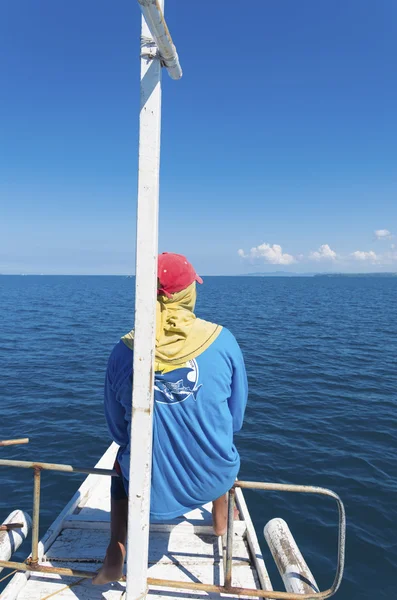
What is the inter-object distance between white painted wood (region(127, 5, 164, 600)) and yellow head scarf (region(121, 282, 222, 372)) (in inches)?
9.8

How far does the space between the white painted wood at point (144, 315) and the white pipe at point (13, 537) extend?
5.46ft

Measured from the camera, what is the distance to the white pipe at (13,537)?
11.3ft

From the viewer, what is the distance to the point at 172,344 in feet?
8.07

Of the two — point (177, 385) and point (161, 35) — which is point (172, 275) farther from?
point (161, 35)

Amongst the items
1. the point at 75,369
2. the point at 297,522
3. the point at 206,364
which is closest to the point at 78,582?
the point at 206,364

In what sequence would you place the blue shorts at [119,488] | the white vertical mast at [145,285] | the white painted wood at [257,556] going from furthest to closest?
the white painted wood at [257,556] → the blue shorts at [119,488] → the white vertical mast at [145,285]

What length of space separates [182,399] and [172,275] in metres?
0.83

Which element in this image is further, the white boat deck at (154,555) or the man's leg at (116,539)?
the white boat deck at (154,555)

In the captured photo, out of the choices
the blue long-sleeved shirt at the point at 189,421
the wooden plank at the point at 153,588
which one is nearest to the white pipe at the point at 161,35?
the blue long-sleeved shirt at the point at 189,421

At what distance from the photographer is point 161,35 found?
182 centimetres

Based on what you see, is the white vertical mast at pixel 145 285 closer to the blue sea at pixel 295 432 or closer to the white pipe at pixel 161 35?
the white pipe at pixel 161 35

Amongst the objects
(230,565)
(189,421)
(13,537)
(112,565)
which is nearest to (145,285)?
(189,421)

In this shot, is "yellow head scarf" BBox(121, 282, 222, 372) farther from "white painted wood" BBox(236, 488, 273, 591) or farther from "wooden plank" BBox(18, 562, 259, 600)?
"white painted wood" BBox(236, 488, 273, 591)

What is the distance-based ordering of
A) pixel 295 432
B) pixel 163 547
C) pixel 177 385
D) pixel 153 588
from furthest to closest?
pixel 295 432
pixel 163 547
pixel 153 588
pixel 177 385
